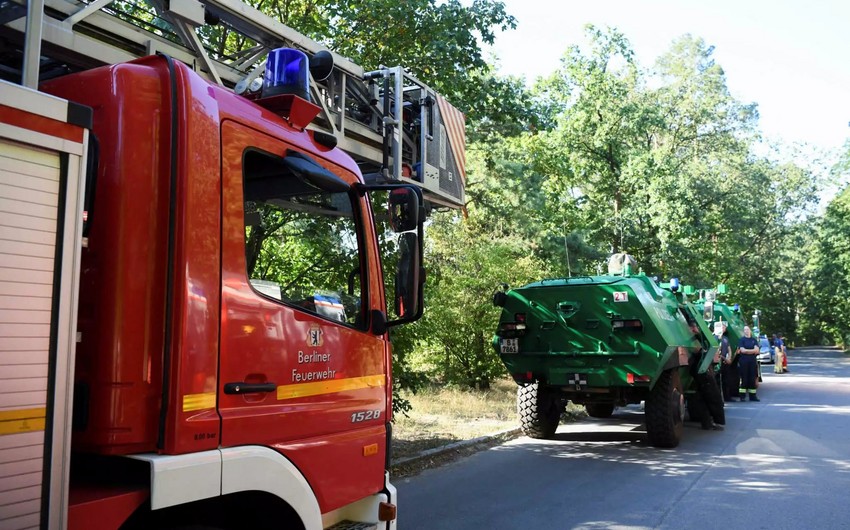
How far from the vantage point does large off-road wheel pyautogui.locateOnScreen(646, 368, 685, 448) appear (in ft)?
29.7

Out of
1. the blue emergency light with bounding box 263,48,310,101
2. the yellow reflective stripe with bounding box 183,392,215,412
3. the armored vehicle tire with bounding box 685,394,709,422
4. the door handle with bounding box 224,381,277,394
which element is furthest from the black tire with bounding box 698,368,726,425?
the yellow reflective stripe with bounding box 183,392,215,412

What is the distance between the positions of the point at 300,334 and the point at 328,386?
12.7 inches

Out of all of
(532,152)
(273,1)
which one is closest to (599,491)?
(273,1)

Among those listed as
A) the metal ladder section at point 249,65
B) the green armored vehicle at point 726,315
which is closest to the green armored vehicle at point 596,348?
the metal ladder section at point 249,65

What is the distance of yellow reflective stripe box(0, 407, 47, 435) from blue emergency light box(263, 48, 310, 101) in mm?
1935

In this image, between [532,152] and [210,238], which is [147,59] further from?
[532,152]

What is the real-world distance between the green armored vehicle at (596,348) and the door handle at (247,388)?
7.04m

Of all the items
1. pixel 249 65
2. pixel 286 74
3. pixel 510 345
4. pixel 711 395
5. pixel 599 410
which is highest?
pixel 249 65

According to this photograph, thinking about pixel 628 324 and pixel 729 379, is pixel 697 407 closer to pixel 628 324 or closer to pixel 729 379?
pixel 628 324

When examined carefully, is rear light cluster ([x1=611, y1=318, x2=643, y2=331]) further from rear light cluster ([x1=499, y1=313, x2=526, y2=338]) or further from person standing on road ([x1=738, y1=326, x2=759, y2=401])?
person standing on road ([x1=738, y1=326, x2=759, y2=401])

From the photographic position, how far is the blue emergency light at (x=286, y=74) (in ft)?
11.0

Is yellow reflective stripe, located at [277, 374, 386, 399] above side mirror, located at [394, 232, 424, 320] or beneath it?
beneath

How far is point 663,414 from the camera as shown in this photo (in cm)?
904

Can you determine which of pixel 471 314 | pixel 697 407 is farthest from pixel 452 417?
pixel 697 407
